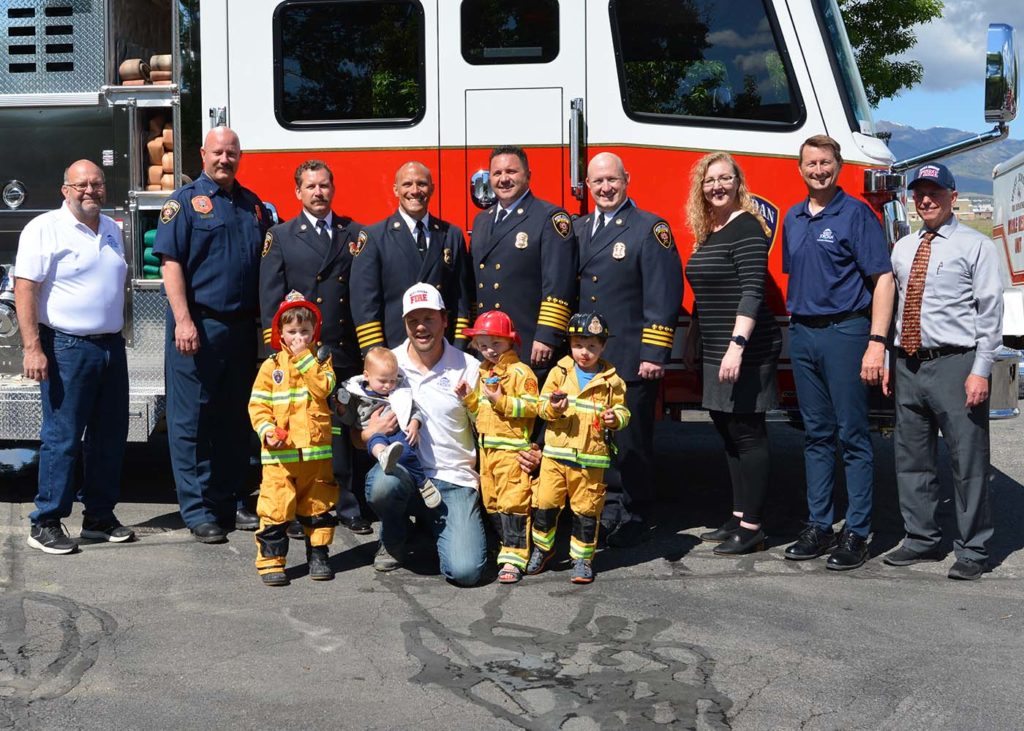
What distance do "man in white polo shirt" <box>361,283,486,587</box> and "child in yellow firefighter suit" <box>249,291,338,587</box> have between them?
0.75 feet

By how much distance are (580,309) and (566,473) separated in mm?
888

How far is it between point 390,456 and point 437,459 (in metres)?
0.37

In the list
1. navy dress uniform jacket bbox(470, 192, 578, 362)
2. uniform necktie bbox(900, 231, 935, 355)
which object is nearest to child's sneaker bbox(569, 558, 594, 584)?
navy dress uniform jacket bbox(470, 192, 578, 362)

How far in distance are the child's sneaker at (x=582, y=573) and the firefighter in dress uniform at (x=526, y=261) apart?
0.98m

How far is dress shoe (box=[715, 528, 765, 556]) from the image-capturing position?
6.07 meters

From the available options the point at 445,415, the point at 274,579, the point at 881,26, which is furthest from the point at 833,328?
the point at 881,26

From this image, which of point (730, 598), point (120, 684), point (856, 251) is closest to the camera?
point (120, 684)

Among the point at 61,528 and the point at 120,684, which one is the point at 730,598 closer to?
the point at 120,684

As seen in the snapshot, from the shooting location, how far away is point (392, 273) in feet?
19.7

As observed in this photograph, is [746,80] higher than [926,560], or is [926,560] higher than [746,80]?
[746,80]

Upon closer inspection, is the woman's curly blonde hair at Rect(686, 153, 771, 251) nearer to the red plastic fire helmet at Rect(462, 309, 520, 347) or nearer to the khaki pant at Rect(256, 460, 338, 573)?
the red plastic fire helmet at Rect(462, 309, 520, 347)

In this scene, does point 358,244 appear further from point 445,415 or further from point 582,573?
point 582,573

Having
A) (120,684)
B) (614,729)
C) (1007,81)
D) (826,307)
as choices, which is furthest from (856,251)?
(120,684)

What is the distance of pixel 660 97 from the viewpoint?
635 cm
